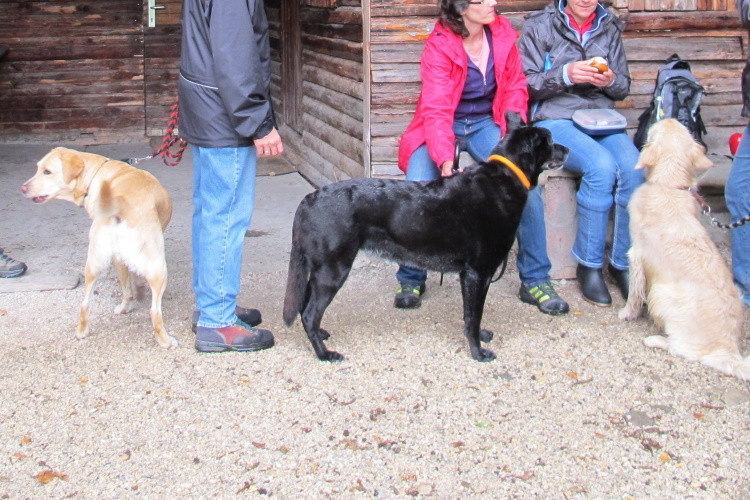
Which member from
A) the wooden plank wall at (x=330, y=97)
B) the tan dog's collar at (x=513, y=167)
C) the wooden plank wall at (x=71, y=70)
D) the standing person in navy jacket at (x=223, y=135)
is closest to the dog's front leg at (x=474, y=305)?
the tan dog's collar at (x=513, y=167)

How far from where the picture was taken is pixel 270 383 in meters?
4.07

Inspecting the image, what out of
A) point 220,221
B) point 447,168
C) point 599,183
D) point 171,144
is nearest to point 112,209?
point 220,221

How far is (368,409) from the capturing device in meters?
3.82

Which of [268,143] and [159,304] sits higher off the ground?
[268,143]

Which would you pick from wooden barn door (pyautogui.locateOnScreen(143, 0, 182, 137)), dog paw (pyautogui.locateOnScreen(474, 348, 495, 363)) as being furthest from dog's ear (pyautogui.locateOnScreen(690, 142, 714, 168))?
wooden barn door (pyautogui.locateOnScreen(143, 0, 182, 137))

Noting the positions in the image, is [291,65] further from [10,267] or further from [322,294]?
[322,294]

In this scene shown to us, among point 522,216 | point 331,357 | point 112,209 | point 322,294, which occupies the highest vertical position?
point 112,209

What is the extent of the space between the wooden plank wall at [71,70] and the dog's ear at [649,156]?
7398mm

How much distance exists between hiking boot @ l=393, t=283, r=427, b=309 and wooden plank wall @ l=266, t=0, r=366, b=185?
1756 millimetres

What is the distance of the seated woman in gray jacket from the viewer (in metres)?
5.08

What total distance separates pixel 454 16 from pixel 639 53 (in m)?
2.18

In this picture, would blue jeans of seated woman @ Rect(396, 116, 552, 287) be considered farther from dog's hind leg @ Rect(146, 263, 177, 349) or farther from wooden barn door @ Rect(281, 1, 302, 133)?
wooden barn door @ Rect(281, 1, 302, 133)

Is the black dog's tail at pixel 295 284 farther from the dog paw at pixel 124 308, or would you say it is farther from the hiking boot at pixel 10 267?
the hiking boot at pixel 10 267

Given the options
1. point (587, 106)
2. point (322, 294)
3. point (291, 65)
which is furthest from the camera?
point (291, 65)
